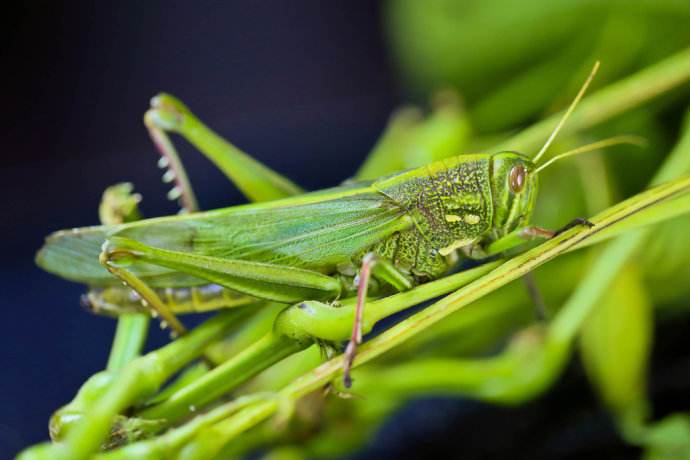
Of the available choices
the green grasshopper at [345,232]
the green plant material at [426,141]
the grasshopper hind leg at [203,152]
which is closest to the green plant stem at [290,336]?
the green grasshopper at [345,232]

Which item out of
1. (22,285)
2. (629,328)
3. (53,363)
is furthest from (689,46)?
(22,285)

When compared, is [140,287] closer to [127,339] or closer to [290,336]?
[127,339]

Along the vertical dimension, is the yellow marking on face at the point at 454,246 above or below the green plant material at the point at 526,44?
below

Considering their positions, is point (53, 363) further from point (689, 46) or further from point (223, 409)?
point (689, 46)

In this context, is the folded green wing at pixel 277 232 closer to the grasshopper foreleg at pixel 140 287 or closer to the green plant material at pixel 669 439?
the grasshopper foreleg at pixel 140 287

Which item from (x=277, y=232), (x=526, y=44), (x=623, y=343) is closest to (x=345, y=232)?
(x=277, y=232)

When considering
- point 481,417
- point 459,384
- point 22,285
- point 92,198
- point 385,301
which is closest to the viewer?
point 385,301
